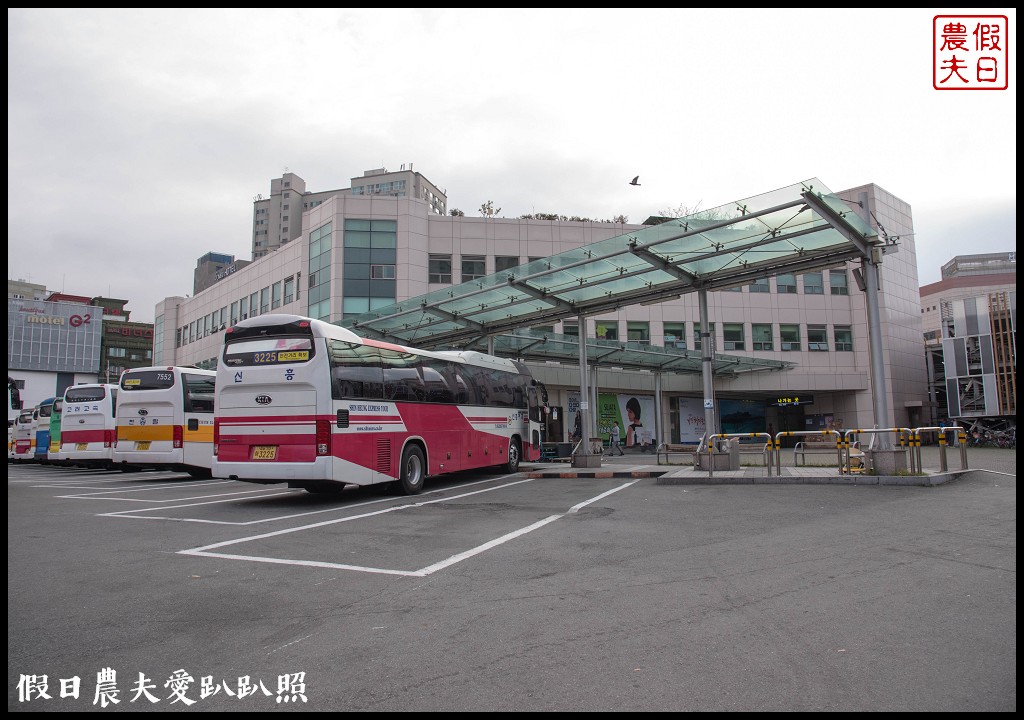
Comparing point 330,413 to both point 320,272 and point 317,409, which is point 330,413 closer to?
point 317,409

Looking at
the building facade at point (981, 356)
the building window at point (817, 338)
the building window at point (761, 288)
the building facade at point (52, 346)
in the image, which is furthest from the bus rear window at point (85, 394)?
the building facade at point (52, 346)

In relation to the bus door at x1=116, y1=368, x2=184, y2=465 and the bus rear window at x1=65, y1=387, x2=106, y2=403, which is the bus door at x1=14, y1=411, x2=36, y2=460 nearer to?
the bus rear window at x1=65, y1=387, x2=106, y2=403

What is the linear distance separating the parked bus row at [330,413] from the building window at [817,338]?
2991 centimetres

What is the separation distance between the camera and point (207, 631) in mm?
4484

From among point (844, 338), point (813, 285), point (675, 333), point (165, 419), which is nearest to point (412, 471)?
point (165, 419)

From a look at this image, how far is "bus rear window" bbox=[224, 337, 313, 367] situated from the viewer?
11336mm

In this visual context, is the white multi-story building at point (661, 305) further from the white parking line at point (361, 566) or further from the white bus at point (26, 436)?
the white parking line at point (361, 566)

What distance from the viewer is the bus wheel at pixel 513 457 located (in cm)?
A: 1878

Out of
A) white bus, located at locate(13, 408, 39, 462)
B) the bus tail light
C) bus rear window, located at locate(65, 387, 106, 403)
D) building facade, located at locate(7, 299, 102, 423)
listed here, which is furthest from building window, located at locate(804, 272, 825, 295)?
building facade, located at locate(7, 299, 102, 423)

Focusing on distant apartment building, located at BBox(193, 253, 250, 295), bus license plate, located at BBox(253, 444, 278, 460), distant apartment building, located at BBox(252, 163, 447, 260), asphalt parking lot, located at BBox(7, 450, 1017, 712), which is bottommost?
asphalt parking lot, located at BBox(7, 450, 1017, 712)

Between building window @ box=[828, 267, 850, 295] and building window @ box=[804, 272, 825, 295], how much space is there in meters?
0.71

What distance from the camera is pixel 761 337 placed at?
1617 inches

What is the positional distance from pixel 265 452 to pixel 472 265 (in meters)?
27.0

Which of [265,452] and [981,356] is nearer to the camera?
[265,452]
